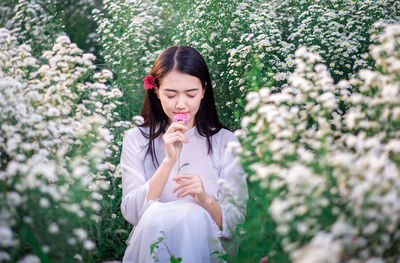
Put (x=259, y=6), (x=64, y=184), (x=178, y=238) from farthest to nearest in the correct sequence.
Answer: (x=259, y=6)
(x=178, y=238)
(x=64, y=184)

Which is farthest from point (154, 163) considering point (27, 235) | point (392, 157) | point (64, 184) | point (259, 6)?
point (259, 6)

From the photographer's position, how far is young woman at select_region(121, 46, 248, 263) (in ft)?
6.72

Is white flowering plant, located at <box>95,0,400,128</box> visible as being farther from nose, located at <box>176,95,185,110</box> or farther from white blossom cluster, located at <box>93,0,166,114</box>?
nose, located at <box>176,95,185,110</box>

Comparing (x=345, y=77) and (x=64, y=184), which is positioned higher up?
(x=345, y=77)

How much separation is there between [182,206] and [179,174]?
0.93ft

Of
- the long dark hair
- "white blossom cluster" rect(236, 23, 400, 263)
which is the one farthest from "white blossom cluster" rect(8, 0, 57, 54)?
"white blossom cluster" rect(236, 23, 400, 263)

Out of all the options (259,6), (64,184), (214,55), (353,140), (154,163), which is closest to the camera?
(353,140)

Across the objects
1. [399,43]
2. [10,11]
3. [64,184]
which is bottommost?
[64,184]

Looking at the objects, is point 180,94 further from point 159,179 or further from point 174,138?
point 159,179

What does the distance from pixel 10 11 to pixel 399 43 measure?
4637mm

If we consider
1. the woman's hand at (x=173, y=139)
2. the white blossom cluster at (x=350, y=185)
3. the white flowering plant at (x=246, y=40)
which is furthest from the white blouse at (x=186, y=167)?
the white blossom cluster at (x=350, y=185)

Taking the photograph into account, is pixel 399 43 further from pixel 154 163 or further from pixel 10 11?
pixel 10 11

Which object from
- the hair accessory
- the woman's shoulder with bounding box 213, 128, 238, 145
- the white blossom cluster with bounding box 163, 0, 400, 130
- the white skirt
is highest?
the white blossom cluster with bounding box 163, 0, 400, 130

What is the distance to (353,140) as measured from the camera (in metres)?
1.27
